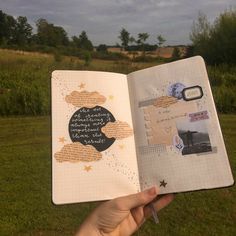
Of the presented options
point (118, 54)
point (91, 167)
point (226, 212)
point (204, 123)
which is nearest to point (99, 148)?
point (91, 167)

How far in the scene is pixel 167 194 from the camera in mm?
1774

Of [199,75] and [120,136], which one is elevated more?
[199,75]

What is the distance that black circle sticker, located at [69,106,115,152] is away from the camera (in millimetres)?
1799

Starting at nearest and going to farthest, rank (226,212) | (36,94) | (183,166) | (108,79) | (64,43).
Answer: (183,166), (108,79), (226,212), (36,94), (64,43)

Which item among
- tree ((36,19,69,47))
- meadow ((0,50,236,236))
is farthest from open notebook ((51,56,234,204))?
tree ((36,19,69,47))

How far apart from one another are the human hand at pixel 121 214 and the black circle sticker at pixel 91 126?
0.25 meters

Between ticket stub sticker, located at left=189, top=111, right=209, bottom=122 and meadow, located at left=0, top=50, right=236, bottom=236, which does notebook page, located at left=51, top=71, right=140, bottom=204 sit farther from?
meadow, located at left=0, top=50, right=236, bottom=236

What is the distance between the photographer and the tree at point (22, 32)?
31531mm

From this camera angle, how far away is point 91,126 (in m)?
1.83

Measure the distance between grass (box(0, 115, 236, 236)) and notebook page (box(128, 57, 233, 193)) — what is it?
2.16 meters

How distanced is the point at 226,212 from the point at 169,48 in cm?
1912

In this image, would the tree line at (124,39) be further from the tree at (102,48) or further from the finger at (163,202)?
the finger at (163,202)

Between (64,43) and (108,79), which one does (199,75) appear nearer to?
(108,79)

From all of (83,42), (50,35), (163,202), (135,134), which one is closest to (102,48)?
(83,42)
